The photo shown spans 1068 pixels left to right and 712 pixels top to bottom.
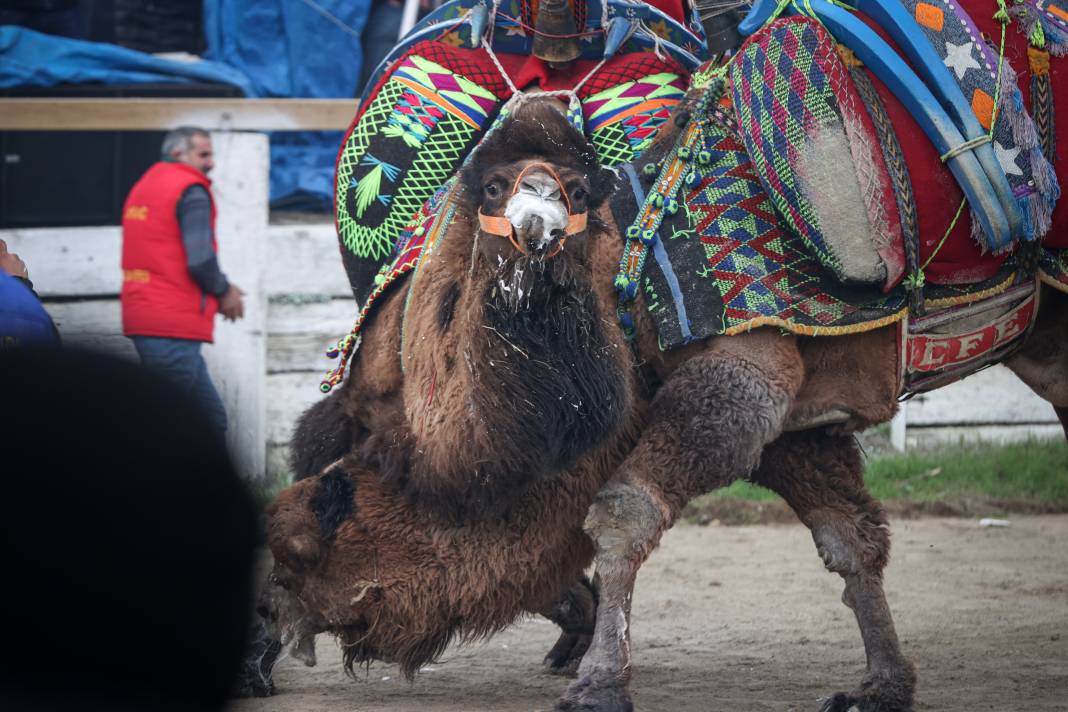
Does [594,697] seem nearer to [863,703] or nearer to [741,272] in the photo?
[863,703]

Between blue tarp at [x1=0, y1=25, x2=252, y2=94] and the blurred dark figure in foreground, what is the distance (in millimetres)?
7809

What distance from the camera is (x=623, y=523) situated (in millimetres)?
3783

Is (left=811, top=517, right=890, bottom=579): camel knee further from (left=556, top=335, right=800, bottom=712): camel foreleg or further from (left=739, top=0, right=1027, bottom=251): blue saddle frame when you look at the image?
(left=739, top=0, right=1027, bottom=251): blue saddle frame

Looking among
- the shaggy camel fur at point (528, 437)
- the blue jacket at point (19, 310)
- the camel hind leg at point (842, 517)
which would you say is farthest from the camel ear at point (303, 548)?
the camel hind leg at point (842, 517)

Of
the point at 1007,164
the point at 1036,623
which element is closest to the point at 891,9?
the point at 1007,164

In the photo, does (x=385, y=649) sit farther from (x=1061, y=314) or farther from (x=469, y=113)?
(x=1061, y=314)

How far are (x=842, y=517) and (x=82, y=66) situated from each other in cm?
622

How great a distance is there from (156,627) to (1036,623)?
16.1 ft

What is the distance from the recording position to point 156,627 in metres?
1.49

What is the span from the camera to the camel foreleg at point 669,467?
3.73m

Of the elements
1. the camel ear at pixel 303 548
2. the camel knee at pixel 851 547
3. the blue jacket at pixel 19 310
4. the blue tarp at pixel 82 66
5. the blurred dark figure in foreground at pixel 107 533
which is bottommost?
the camel knee at pixel 851 547

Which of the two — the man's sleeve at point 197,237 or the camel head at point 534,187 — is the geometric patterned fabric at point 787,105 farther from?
the man's sleeve at point 197,237

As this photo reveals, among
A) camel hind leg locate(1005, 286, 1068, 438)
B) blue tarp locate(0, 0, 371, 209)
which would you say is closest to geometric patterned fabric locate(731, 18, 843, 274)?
camel hind leg locate(1005, 286, 1068, 438)

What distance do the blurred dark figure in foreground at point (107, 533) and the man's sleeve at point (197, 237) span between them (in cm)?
646
